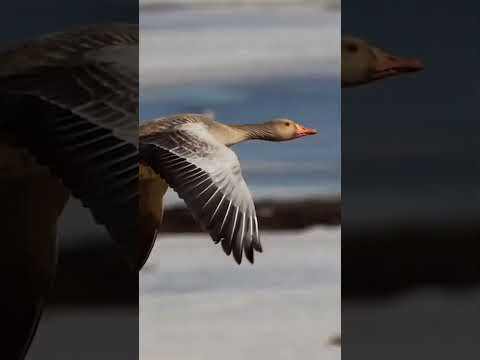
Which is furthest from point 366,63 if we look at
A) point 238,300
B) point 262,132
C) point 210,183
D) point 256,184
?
point 238,300

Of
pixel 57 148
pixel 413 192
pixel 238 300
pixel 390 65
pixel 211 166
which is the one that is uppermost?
pixel 390 65

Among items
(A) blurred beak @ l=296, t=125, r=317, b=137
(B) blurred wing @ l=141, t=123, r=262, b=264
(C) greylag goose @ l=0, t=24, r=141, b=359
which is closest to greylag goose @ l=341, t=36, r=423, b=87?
(A) blurred beak @ l=296, t=125, r=317, b=137

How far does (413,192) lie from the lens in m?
4.00

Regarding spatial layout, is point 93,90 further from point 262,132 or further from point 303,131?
point 303,131

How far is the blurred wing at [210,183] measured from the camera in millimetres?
Result: 3957

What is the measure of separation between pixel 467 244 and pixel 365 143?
0.59 metres

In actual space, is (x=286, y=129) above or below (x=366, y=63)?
below

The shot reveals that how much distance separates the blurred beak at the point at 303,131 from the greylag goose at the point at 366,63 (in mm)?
229

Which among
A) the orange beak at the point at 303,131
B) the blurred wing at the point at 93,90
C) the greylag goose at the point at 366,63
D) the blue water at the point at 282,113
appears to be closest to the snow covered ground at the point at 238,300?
the blue water at the point at 282,113

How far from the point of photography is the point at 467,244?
4.03 metres

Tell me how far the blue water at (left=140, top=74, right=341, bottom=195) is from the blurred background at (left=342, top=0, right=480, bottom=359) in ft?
0.20

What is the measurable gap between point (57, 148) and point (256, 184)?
811mm

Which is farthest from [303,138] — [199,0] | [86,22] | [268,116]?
[86,22]

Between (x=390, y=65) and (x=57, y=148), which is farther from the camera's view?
(x=390, y=65)
